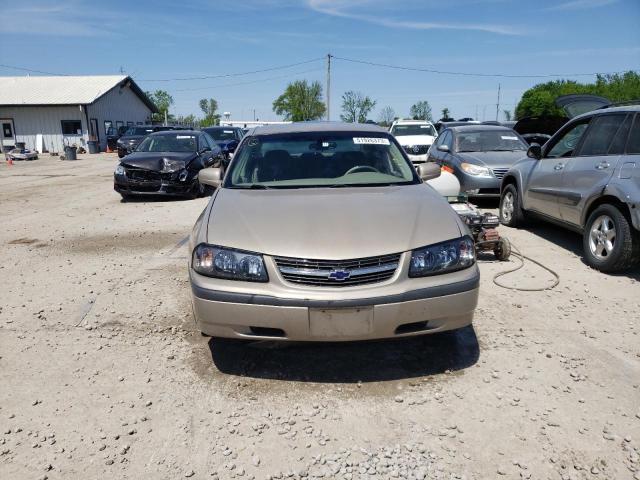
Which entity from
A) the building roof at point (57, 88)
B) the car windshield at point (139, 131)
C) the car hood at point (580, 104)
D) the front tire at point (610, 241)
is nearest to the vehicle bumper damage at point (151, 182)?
the front tire at point (610, 241)

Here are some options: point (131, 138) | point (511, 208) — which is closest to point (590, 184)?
point (511, 208)

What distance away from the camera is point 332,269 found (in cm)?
282

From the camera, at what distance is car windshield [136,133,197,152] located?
37.0 ft

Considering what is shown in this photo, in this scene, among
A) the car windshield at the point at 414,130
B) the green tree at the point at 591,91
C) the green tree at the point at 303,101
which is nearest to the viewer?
the car windshield at the point at 414,130

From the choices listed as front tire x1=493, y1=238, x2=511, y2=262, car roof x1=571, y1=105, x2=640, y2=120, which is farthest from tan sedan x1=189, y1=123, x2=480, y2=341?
car roof x1=571, y1=105, x2=640, y2=120

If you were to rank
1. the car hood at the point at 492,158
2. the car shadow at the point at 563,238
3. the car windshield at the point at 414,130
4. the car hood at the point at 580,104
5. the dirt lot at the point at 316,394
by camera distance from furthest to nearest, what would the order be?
the car windshield at the point at 414,130 → the car hood at the point at 580,104 → the car hood at the point at 492,158 → the car shadow at the point at 563,238 → the dirt lot at the point at 316,394

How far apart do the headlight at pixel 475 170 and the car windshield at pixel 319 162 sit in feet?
15.7

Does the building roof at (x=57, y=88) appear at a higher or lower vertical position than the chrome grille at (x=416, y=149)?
higher

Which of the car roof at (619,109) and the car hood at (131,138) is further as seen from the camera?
the car hood at (131,138)

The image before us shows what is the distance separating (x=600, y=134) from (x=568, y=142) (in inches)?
31.4

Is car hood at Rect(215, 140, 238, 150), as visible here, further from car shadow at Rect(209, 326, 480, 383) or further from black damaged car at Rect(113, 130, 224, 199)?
car shadow at Rect(209, 326, 480, 383)

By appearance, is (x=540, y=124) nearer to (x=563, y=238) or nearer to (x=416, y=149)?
(x=416, y=149)

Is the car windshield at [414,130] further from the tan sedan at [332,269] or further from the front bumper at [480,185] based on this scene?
the tan sedan at [332,269]

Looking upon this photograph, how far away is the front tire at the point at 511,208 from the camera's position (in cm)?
734
